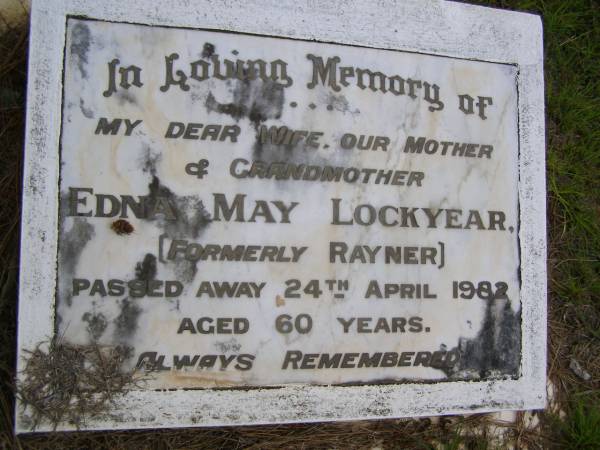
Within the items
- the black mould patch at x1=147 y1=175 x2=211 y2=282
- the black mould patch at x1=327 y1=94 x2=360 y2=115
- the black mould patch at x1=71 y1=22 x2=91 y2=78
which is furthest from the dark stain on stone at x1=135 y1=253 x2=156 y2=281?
the black mould patch at x1=327 y1=94 x2=360 y2=115

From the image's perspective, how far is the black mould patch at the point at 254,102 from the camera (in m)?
2.17

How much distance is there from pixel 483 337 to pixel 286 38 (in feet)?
5.36

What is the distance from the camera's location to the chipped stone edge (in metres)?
2.04

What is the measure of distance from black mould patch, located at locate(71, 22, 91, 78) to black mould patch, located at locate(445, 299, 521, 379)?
2042 millimetres

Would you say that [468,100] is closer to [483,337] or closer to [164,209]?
[483,337]

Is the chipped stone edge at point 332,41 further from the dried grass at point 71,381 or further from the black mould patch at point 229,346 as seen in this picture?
the black mould patch at point 229,346

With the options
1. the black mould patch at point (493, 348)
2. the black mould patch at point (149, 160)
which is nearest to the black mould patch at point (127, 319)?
the black mould patch at point (149, 160)

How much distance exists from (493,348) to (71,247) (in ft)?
6.30

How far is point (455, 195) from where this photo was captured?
2.35 m

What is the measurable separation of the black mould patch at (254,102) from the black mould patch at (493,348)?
1.34 m

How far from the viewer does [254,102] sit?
219 centimetres

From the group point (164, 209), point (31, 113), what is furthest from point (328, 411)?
point (31, 113)

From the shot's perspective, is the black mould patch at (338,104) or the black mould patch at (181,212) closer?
the black mould patch at (181,212)

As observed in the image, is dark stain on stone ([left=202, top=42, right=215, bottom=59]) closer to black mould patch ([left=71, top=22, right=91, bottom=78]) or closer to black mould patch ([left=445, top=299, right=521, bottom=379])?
black mould patch ([left=71, top=22, right=91, bottom=78])
